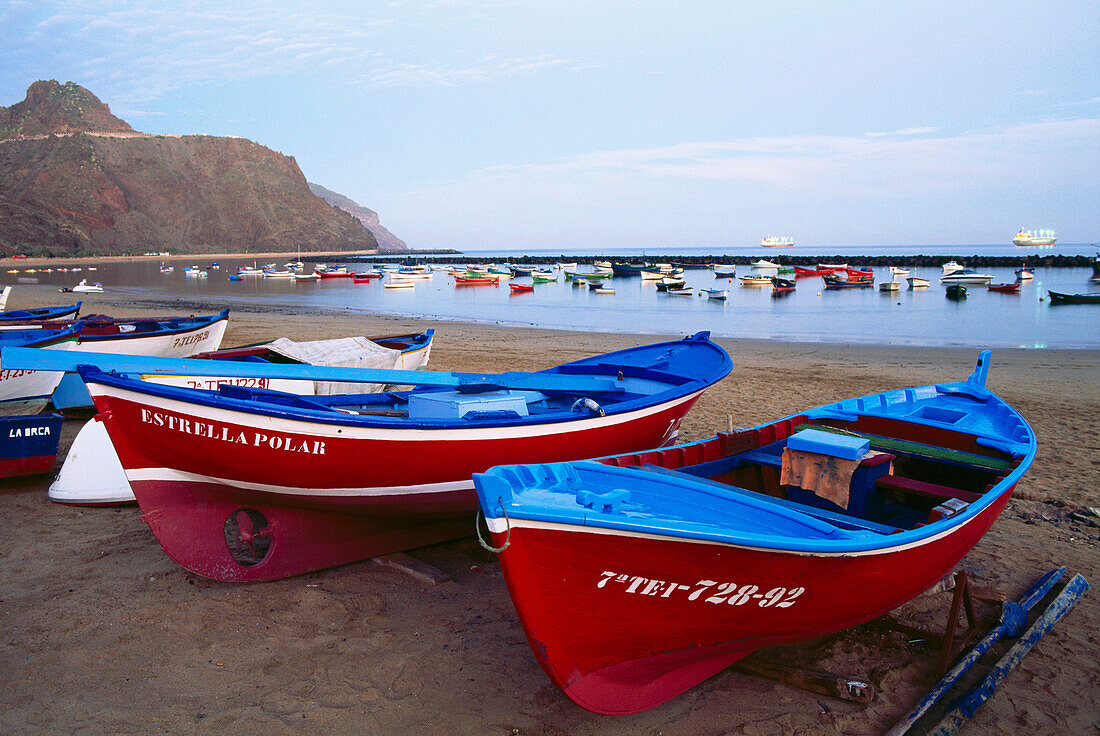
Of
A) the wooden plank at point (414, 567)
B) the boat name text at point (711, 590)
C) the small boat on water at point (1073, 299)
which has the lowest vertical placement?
the wooden plank at point (414, 567)

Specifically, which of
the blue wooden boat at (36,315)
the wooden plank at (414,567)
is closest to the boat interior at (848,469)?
the wooden plank at (414,567)

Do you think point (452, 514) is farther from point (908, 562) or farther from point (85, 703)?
point (908, 562)

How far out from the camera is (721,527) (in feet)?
9.84

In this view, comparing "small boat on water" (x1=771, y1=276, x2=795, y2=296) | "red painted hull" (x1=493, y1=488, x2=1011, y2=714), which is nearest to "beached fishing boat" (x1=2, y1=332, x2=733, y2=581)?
"red painted hull" (x1=493, y1=488, x2=1011, y2=714)

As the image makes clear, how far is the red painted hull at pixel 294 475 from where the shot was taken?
4.56 meters

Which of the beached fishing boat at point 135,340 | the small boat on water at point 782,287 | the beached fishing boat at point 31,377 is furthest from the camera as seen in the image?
the small boat on water at point 782,287

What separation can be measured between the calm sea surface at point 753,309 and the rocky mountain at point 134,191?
59.3 meters

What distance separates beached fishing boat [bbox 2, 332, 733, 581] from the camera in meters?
4.55

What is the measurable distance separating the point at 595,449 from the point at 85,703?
3.78 meters

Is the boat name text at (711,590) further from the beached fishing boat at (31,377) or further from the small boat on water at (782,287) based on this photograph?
the small boat on water at (782,287)

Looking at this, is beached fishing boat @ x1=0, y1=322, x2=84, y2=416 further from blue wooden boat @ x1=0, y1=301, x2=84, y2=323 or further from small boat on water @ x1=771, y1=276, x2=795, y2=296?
small boat on water @ x1=771, y1=276, x2=795, y2=296

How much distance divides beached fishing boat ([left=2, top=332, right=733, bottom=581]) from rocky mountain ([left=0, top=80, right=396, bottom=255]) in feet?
340

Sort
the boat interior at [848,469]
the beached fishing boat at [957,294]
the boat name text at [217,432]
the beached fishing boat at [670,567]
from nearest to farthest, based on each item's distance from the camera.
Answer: the beached fishing boat at [670,567]
the boat interior at [848,469]
the boat name text at [217,432]
the beached fishing boat at [957,294]

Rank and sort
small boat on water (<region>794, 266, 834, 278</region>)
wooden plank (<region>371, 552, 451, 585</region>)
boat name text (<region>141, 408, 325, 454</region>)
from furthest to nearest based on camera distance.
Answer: small boat on water (<region>794, 266, 834, 278</region>) < wooden plank (<region>371, 552, 451, 585</region>) < boat name text (<region>141, 408, 325, 454</region>)
